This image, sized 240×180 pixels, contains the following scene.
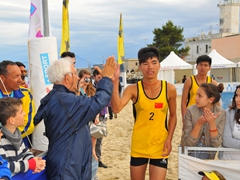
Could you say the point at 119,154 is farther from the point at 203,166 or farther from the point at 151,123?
the point at 203,166

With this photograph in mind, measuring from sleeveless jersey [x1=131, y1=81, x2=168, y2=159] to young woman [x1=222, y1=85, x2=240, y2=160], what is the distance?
670 mm

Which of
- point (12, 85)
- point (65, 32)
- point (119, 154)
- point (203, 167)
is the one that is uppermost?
point (65, 32)

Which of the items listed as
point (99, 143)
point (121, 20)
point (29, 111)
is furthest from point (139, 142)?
point (121, 20)

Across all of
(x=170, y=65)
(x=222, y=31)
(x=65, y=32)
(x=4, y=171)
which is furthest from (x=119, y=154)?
(x=222, y=31)

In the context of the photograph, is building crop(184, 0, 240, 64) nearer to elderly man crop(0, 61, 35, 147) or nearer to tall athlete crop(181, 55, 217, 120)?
tall athlete crop(181, 55, 217, 120)

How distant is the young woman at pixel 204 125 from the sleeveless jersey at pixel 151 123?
0.89ft

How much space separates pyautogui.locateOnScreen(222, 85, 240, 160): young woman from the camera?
317cm

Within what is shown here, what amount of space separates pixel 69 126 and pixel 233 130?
187 centimetres

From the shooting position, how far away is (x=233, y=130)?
10.5 feet

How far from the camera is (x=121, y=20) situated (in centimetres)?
2223

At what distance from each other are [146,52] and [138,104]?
1.92 ft

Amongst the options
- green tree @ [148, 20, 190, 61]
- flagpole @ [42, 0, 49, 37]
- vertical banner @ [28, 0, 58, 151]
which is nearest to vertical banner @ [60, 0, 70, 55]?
flagpole @ [42, 0, 49, 37]

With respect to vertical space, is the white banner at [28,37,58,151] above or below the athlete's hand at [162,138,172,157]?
above

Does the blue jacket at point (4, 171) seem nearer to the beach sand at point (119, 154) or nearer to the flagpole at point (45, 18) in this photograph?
the flagpole at point (45, 18)
